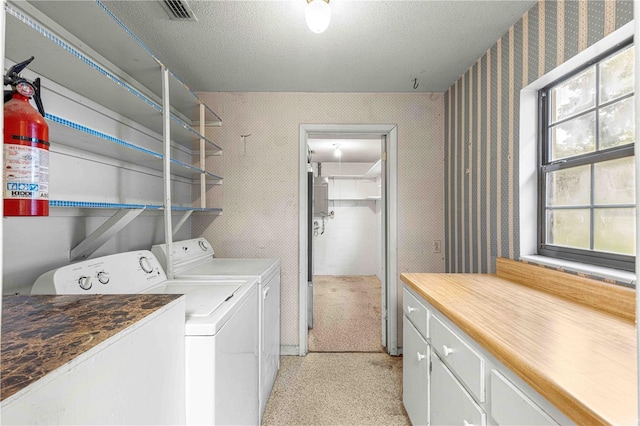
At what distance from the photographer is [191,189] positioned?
2.71 metres

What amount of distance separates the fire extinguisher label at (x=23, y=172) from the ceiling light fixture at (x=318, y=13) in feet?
4.01

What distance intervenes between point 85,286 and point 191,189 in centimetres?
164

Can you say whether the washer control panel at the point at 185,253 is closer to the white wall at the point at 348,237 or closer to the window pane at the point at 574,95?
the window pane at the point at 574,95

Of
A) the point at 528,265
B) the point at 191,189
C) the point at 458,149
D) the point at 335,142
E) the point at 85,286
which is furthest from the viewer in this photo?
the point at 335,142

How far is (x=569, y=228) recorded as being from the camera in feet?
5.06

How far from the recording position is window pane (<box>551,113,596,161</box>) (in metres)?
1.41

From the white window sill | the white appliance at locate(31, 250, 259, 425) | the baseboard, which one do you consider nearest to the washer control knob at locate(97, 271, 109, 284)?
the white appliance at locate(31, 250, 259, 425)

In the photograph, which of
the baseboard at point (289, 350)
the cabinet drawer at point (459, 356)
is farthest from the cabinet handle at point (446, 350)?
the baseboard at point (289, 350)

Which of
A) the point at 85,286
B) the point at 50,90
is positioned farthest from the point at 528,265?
the point at 50,90

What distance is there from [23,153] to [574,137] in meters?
2.26

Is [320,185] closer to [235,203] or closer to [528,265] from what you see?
[235,203]

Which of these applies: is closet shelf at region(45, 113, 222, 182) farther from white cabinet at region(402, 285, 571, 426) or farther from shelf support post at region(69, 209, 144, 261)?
white cabinet at region(402, 285, 571, 426)

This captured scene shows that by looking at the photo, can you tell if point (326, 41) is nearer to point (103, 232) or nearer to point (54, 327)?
point (103, 232)

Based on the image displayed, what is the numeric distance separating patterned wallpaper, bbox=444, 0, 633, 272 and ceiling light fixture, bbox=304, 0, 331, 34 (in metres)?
1.14
